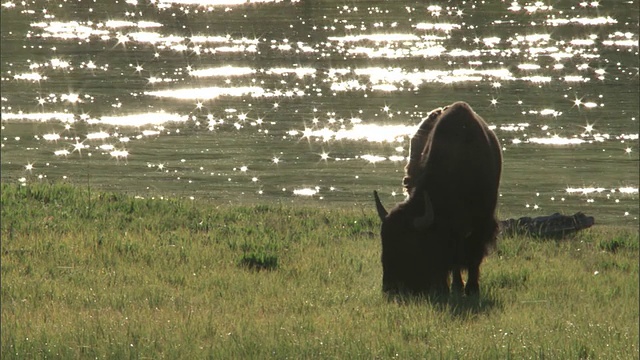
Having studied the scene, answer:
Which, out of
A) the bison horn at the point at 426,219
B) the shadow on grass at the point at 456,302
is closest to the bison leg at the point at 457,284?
the shadow on grass at the point at 456,302

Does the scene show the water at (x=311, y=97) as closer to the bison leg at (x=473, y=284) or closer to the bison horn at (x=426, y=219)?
the bison leg at (x=473, y=284)

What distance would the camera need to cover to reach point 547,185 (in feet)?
71.1

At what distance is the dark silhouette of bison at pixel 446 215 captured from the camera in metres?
10.1

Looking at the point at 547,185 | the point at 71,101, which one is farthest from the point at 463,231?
the point at 71,101

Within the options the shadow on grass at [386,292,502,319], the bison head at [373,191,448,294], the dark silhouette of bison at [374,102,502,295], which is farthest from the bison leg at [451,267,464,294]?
the bison head at [373,191,448,294]

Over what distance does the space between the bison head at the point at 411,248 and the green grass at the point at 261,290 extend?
0.25m

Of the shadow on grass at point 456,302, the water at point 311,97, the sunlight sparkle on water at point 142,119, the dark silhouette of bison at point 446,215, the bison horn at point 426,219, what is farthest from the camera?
the sunlight sparkle on water at point 142,119

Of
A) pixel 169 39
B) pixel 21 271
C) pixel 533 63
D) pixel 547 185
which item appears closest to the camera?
pixel 21 271

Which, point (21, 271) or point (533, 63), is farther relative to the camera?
point (533, 63)

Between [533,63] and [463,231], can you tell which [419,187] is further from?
[533,63]

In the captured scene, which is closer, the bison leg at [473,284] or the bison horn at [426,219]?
the bison horn at [426,219]

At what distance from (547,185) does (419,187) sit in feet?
38.5

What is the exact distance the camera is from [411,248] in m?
10.1

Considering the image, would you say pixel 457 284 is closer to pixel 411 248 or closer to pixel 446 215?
pixel 446 215
